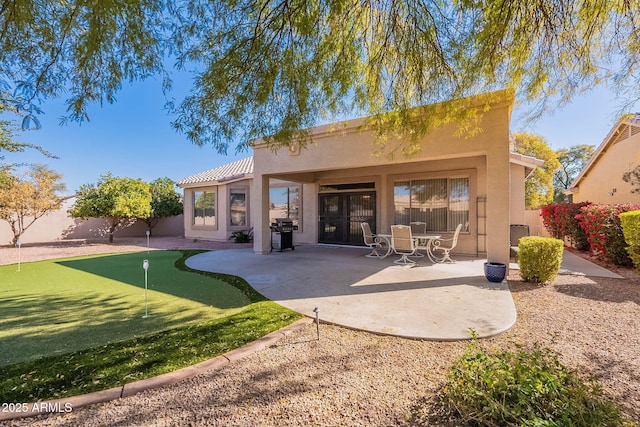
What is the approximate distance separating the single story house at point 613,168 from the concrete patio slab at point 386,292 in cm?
931

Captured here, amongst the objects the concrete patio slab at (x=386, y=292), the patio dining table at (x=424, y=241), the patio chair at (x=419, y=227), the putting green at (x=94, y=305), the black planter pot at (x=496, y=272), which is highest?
the patio chair at (x=419, y=227)

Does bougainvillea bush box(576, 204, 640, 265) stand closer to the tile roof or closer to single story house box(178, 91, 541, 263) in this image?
single story house box(178, 91, 541, 263)

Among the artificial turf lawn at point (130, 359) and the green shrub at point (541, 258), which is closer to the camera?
the artificial turf lawn at point (130, 359)

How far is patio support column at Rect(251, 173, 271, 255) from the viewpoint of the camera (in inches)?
389

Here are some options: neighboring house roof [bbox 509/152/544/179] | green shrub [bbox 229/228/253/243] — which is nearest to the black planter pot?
neighboring house roof [bbox 509/152/544/179]

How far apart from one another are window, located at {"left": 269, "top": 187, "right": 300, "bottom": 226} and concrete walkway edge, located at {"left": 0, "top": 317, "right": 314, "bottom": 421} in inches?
394

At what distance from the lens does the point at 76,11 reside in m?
2.92

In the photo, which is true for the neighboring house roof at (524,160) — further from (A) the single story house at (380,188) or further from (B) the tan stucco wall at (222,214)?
(B) the tan stucco wall at (222,214)

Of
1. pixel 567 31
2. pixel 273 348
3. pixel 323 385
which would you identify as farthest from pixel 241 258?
pixel 567 31

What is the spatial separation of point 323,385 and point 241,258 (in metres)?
7.29

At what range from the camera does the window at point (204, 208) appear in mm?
15359

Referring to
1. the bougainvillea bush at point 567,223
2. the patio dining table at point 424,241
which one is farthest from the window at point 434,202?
the bougainvillea bush at point 567,223

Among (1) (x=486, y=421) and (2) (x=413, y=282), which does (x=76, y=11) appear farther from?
(2) (x=413, y=282)

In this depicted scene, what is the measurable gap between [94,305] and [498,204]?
8.24 meters
